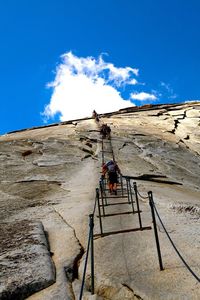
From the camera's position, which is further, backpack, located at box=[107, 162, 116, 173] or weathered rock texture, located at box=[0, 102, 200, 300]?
backpack, located at box=[107, 162, 116, 173]

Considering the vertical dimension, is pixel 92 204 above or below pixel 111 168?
below

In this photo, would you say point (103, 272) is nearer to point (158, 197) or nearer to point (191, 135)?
point (158, 197)

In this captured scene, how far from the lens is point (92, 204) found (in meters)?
13.8

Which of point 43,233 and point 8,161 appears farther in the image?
point 8,161

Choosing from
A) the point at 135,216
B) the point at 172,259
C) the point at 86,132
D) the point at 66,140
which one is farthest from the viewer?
the point at 86,132

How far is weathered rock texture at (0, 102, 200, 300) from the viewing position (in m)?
7.27

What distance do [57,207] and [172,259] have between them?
278 inches

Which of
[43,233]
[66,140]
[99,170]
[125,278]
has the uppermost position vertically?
[66,140]

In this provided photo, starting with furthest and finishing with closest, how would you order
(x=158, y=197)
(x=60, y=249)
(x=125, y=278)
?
(x=158, y=197) → (x=60, y=249) → (x=125, y=278)

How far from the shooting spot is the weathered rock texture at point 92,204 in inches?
286

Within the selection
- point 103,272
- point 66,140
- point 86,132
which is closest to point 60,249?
point 103,272

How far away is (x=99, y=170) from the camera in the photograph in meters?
21.8

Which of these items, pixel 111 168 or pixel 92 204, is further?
pixel 111 168

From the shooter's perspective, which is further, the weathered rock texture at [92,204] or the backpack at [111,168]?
the backpack at [111,168]
